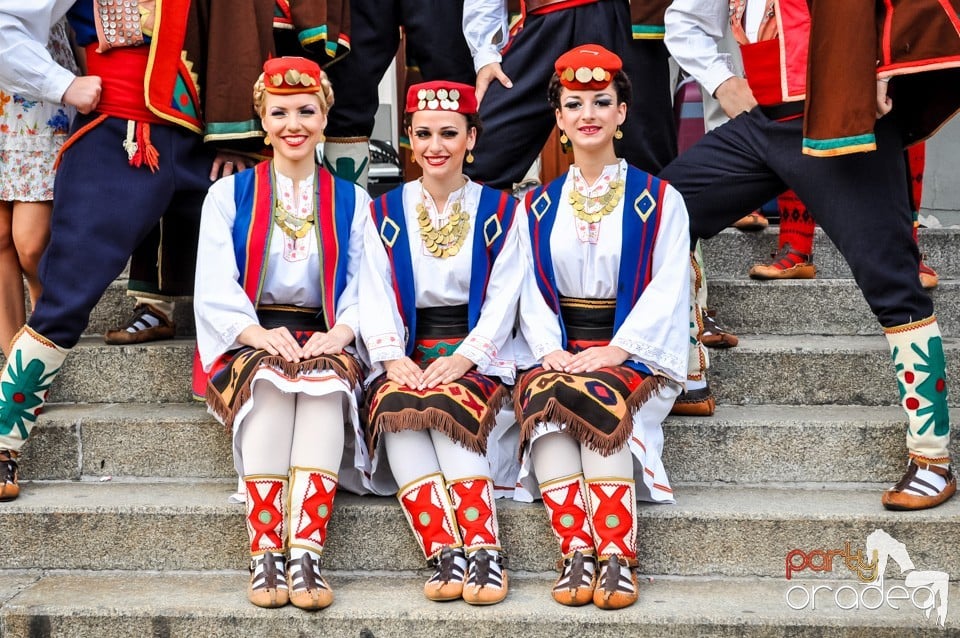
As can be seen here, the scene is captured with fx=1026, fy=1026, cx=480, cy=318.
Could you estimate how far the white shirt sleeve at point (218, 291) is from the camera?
123 inches

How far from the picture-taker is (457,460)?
2955mm

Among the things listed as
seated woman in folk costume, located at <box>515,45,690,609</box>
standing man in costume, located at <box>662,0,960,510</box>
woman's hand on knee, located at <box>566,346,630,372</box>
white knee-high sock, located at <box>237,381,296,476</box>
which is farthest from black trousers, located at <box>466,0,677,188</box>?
white knee-high sock, located at <box>237,381,296,476</box>

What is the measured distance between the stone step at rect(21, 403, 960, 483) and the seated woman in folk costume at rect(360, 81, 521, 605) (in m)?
0.65

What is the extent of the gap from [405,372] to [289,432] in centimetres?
38

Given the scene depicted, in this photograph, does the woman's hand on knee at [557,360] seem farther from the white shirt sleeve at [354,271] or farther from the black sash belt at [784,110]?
the black sash belt at [784,110]

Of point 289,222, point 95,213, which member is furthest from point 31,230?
point 289,222

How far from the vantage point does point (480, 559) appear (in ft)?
9.39

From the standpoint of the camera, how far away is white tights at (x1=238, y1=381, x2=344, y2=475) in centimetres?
292

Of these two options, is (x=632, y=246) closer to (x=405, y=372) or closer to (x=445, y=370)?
(x=445, y=370)

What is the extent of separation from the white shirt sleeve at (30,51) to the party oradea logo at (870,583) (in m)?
2.67

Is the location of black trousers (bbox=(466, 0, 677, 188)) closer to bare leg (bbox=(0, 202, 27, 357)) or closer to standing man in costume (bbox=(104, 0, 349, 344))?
standing man in costume (bbox=(104, 0, 349, 344))

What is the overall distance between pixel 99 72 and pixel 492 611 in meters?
2.13

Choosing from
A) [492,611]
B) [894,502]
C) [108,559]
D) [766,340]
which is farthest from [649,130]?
[108,559]

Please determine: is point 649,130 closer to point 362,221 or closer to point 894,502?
point 362,221
